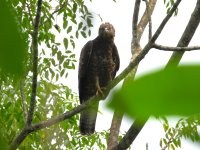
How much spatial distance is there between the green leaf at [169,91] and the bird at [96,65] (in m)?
4.54

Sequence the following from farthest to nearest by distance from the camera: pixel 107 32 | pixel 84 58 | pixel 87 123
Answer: pixel 87 123 → pixel 107 32 → pixel 84 58

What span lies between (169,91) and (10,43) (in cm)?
10

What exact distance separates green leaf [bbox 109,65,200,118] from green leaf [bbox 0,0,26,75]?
0.23 ft

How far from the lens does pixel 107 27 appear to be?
5434 millimetres

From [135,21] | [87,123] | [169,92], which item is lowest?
[87,123]

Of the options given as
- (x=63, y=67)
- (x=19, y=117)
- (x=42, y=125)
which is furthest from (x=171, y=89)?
(x=63, y=67)

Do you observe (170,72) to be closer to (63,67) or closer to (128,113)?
(128,113)

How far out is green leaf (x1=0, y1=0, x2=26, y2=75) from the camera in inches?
10.4

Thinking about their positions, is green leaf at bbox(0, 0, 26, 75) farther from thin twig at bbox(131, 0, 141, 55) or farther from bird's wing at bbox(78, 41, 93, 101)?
bird's wing at bbox(78, 41, 93, 101)

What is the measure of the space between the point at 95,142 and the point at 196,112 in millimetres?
5326

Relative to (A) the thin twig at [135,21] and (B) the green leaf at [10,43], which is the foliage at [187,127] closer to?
(B) the green leaf at [10,43]

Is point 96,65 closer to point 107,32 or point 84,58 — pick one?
point 84,58

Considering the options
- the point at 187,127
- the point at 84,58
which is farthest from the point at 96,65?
the point at 187,127

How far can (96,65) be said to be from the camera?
16.5ft
